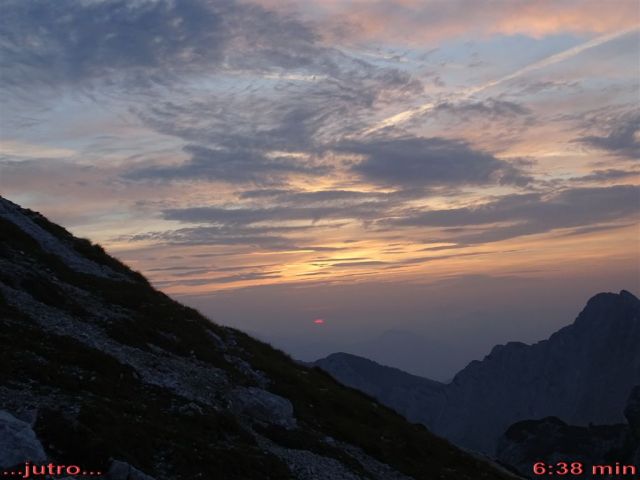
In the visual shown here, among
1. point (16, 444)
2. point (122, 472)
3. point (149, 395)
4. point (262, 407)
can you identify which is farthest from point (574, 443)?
point (16, 444)

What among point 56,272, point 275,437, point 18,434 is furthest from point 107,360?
point 56,272

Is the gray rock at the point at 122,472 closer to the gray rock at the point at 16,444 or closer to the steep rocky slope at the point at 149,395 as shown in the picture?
the steep rocky slope at the point at 149,395

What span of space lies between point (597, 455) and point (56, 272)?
555 feet

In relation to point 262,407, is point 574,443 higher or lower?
lower

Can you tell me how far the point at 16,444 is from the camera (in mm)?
17625

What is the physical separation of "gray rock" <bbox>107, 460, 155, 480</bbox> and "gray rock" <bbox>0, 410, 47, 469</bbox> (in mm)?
2373

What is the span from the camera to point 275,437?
109 feet

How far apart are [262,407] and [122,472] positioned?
16.9m

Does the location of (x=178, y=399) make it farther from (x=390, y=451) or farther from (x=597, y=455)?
(x=597, y=455)

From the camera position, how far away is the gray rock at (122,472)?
1970 cm

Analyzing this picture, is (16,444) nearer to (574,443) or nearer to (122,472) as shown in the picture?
(122,472)

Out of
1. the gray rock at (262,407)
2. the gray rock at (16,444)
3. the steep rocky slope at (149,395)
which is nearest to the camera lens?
the gray rock at (16,444)

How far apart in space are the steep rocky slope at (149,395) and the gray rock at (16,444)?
0.13ft

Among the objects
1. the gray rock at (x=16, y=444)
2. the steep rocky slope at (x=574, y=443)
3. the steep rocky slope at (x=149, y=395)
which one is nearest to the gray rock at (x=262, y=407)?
the steep rocky slope at (x=149, y=395)
